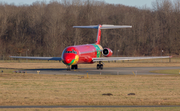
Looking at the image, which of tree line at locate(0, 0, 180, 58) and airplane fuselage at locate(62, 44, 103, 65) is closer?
airplane fuselage at locate(62, 44, 103, 65)

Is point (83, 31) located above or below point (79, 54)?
above

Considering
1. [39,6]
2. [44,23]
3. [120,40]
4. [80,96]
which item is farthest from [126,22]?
[80,96]

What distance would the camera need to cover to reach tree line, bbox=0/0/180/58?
88.6 metres

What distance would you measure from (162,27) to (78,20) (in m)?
32.9

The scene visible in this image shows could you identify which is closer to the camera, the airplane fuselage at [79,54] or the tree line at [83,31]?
the airplane fuselage at [79,54]

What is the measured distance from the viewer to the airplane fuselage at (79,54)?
37.1 meters

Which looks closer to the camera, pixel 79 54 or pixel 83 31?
pixel 79 54

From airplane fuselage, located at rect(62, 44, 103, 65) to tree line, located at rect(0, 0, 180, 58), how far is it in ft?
128

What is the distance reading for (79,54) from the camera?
39.3 m

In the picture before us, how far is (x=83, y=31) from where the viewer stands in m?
95.6

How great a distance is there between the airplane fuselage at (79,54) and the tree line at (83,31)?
39.0 metres

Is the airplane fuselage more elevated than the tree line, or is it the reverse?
the tree line

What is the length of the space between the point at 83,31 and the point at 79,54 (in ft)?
187

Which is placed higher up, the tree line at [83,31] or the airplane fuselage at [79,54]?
the tree line at [83,31]
